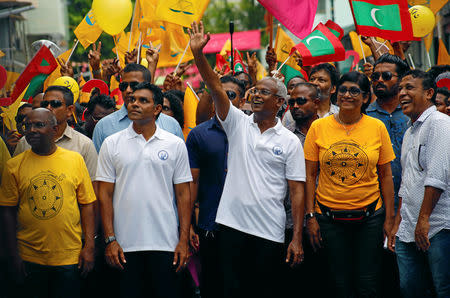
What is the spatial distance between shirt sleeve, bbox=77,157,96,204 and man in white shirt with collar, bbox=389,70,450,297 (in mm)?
2607

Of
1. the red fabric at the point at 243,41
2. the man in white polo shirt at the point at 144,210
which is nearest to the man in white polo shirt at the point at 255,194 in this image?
the man in white polo shirt at the point at 144,210

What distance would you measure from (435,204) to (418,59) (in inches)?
584

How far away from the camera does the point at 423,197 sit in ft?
17.3

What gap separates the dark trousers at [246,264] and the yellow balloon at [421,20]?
4.79m

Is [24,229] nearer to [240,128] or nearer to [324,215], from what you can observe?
[240,128]

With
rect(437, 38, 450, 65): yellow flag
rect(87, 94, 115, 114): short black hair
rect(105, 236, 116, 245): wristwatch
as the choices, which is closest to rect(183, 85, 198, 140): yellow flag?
rect(87, 94, 115, 114): short black hair

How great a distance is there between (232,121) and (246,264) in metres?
1.22

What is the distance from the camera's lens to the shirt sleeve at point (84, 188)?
5.24 meters

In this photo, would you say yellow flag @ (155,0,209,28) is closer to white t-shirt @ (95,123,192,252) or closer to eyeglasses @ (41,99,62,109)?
eyeglasses @ (41,99,62,109)

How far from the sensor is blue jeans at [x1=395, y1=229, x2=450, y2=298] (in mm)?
5133

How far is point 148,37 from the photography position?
10.2 metres

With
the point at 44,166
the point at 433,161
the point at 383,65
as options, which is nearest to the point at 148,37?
the point at 383,65

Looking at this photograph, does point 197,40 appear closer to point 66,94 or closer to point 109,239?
point 66,94

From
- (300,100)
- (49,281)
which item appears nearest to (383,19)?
(300,100)
